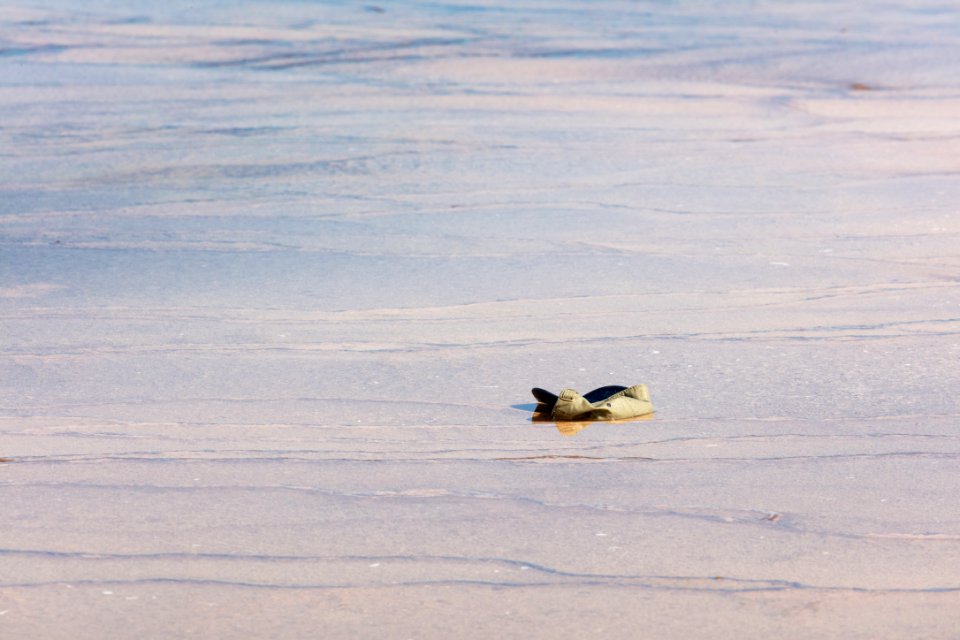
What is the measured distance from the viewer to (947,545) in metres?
3.80

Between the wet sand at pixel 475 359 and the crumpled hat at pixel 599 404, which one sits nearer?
the wet sand at pixel 475 359

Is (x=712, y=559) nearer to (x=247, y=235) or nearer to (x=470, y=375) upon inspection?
(x=470, y=375)

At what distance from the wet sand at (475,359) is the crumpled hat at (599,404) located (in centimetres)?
8

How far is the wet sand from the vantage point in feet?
11.9

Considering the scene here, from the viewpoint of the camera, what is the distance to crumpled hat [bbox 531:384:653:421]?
189 inches

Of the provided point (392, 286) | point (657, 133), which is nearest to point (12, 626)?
point (392, 286)

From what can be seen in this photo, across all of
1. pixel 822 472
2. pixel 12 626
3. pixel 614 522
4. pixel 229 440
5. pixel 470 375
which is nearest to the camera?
pixel 12 626

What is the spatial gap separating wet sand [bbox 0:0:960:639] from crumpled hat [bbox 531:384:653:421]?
79 millimetres

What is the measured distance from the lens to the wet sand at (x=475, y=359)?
11.9ft

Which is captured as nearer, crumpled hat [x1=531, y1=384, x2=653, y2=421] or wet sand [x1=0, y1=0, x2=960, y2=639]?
wet sand [x1=0, y1=0, x2=960, y2=639]

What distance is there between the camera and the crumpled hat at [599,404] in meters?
4.80

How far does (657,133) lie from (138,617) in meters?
7.12

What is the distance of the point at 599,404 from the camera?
4801 mm

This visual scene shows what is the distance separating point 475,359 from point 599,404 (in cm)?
80
